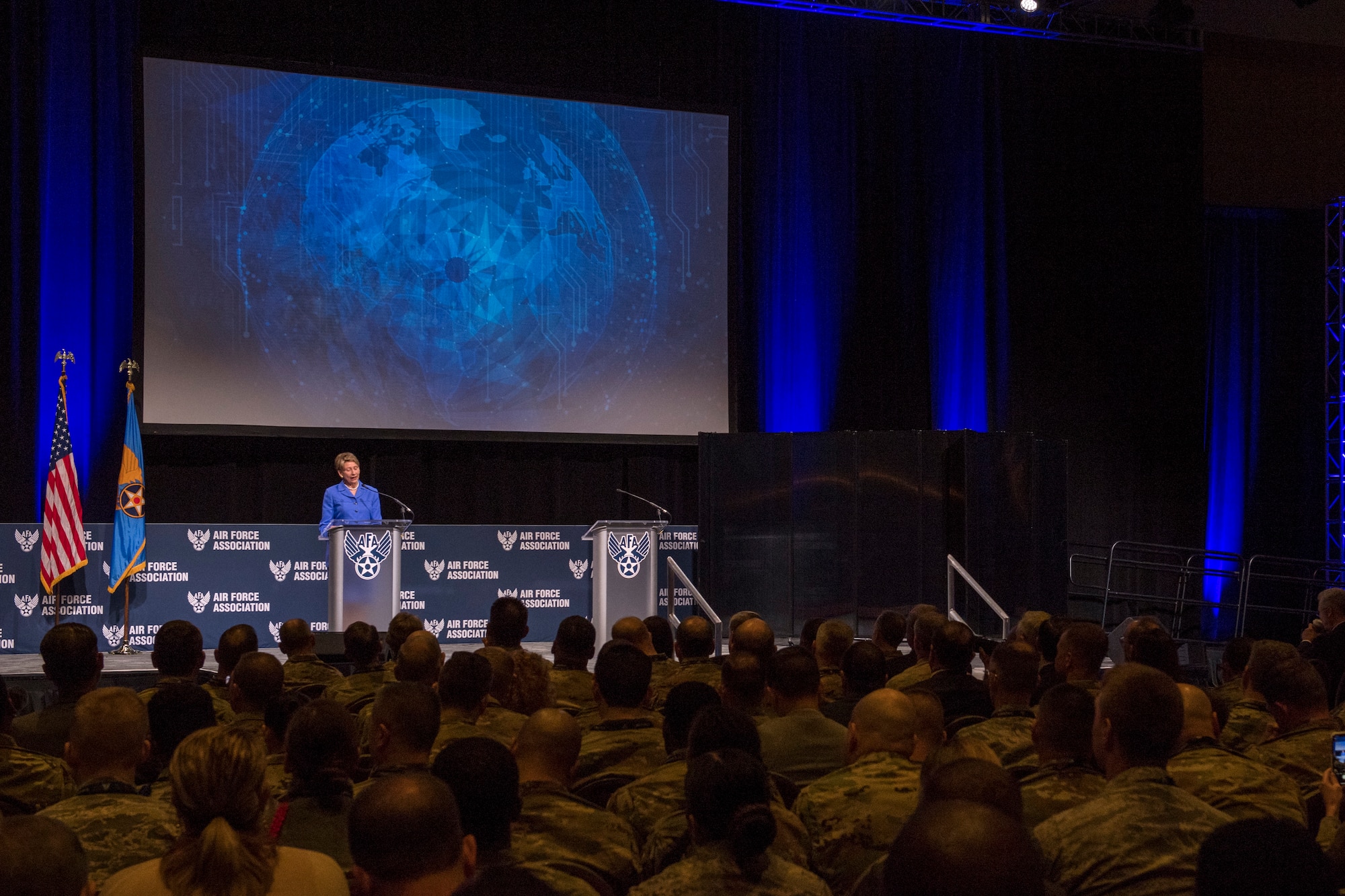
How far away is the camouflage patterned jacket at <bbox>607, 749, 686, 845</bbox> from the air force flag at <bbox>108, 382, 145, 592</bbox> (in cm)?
752

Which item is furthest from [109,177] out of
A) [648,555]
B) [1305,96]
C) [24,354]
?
[1305,96]

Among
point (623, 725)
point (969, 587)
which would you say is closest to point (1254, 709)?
point (623, 725)

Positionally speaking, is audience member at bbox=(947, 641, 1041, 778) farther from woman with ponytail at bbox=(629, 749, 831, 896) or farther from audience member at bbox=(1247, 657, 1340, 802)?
woman with ponytail at bbox=(629, 749, 831, 896)

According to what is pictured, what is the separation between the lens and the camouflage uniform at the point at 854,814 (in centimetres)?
286

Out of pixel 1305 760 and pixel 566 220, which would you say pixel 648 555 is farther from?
pixel 1305 760

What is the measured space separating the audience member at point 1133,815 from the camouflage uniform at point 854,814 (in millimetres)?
394

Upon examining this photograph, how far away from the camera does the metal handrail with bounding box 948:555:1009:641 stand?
907 centimetres

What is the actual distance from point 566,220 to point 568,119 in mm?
929

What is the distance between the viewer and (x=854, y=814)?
2896mm

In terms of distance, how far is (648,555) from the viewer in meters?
9.31

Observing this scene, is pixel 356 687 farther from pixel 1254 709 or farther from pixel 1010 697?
pixel 1254 709

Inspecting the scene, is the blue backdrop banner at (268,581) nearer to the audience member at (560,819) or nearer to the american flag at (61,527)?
the american flag at (61,527)

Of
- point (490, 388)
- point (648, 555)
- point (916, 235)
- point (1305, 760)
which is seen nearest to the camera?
point (1305, 760)

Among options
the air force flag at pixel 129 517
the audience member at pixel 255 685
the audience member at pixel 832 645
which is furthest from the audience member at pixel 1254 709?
the air force flag at pixel 129 517
